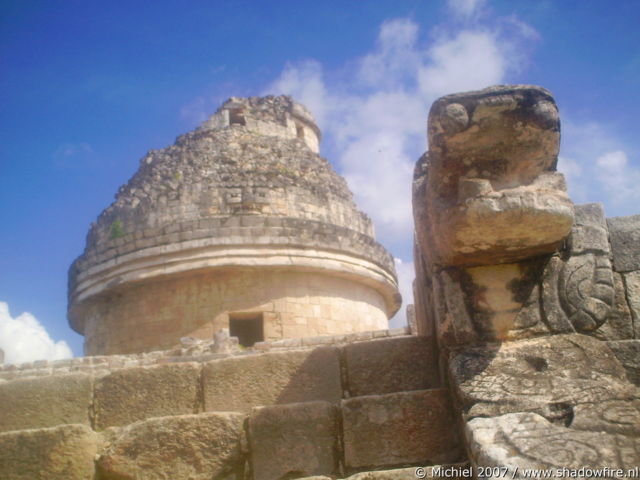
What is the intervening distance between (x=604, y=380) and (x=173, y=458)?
2070mm

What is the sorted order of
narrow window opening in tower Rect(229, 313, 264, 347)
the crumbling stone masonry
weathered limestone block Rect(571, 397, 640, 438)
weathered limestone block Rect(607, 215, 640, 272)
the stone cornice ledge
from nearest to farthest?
weathered limestone block Rect(571, 397, 640, 438) < the crumbling stone masonry < weathered limestone block Rect(607, 215, 640, 272) < the stone cornice ledge < narrow window opening in tower Rect(229, 313, 264, 347)

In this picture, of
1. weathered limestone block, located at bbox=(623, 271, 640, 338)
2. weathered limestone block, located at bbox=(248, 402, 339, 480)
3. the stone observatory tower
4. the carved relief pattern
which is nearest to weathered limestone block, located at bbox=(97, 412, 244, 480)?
weathered limestone block, located at bbox=(248, 402, 339, 480)

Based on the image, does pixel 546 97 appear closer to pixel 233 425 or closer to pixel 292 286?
pixel 233 425

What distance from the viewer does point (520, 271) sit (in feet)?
9.82

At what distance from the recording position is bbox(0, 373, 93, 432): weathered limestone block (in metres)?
3.46

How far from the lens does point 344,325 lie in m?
11.3

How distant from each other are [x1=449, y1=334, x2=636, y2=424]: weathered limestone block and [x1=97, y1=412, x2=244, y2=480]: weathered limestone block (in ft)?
3.82

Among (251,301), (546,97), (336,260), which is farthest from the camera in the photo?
(336,260)

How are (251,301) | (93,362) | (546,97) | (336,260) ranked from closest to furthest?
1. (546,97)
2. (93,362)
3. (251,301)
4. (336,260)

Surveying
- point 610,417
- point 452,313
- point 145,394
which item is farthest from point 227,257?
point 610,417

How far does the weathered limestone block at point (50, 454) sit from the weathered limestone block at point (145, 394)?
36 cm

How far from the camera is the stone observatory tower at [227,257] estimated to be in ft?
34.6

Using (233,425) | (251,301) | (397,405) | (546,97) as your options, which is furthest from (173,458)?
(251,301)

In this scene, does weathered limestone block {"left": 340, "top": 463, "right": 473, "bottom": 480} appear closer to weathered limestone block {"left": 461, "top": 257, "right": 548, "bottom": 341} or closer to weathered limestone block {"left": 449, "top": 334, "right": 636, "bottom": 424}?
weathered limestone block {"left": 449, "top": 334, "right": 636, "bottom": 424}
